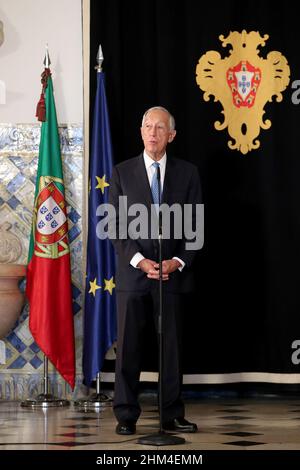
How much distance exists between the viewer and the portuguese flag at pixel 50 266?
19.3 ft

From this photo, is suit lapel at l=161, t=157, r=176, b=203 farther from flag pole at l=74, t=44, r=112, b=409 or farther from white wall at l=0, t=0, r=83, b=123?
white wall at l=0, t=0, r=83, b=123

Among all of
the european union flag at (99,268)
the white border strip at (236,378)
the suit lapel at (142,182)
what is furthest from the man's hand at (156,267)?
the white border strip at (236,378)

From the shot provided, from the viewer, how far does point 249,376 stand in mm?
5969

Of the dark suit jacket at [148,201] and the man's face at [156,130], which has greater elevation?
the man's face at [156,130]

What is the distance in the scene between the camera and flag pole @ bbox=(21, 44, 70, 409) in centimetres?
577

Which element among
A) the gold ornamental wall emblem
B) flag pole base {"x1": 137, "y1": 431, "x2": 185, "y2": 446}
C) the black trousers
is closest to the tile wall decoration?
the gold ornamental wall emblem

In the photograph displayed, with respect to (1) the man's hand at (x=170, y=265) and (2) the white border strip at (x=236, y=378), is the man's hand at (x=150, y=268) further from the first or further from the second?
(2) the white border strip at (x=236, y=378)

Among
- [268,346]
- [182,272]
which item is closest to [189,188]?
[182,272]

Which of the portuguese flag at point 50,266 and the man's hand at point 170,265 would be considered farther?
the portuguese flag at point 50,266

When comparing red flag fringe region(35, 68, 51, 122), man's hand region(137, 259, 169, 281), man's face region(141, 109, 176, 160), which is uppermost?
red flag fringe region(35, 68, 51, 122)

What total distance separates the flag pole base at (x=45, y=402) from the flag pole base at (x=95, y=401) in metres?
0.12

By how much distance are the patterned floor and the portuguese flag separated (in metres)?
0.44

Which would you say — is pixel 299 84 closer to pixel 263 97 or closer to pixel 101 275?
pixel 263 97

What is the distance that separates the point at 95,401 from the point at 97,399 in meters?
0.03
